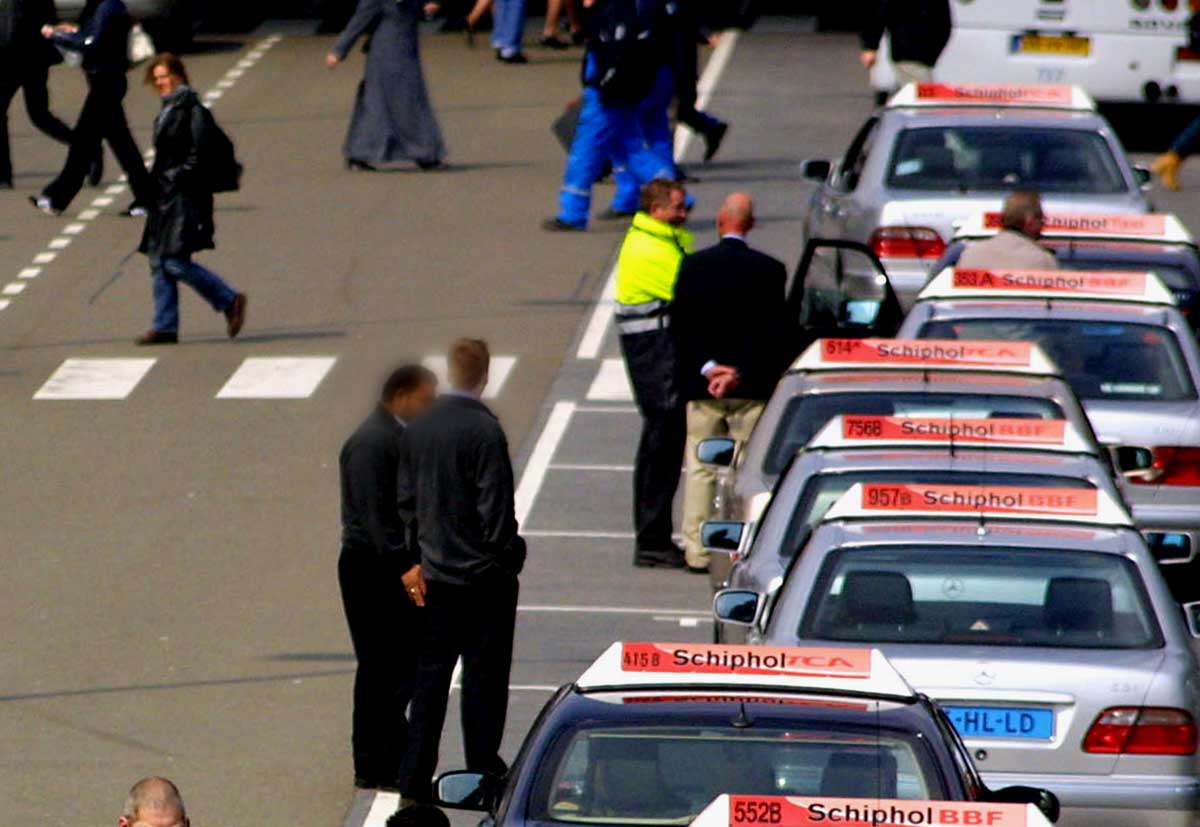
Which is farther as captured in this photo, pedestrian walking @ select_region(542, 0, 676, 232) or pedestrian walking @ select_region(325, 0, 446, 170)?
pedestrian walking @ select_region(325, 0, 446, 170)

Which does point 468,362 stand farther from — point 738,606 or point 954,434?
point 954,434

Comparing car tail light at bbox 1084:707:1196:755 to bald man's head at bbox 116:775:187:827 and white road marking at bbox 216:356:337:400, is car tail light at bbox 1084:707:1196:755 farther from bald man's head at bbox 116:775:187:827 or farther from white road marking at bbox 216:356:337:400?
white road marking at bbox 216:356:337:400

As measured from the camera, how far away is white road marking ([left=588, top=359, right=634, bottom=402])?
64.8 ft

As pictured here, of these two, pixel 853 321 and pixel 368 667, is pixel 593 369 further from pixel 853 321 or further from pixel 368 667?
pixel 368 667

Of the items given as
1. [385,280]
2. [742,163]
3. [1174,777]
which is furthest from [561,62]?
[1174,777]

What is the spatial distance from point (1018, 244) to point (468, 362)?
19.2 feet

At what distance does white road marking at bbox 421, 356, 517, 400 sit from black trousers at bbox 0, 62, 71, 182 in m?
7.22

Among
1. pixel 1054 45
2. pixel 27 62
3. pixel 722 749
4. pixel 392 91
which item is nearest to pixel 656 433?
pixel 722 749

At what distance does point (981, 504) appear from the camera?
10141 mm

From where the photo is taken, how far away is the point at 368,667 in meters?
11.5

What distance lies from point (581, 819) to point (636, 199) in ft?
59.4

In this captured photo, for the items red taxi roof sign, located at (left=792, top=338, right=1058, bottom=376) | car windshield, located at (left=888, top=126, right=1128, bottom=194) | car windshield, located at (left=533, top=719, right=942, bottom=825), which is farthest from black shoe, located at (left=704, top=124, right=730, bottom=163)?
car windshield, located at (left=533, top=719, right=942, bottom=825)

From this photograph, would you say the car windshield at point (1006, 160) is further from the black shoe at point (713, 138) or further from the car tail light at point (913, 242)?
the black shoe at point (713, 138)

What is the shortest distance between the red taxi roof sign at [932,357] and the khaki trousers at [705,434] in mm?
1592
